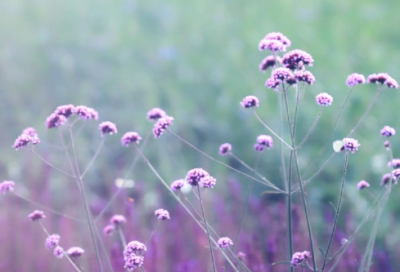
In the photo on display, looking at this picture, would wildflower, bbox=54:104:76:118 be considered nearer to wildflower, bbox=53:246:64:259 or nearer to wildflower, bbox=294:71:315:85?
wildflower, bbox=53:246:64:259

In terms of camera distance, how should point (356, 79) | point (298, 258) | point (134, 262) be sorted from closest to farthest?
point (134, 262)
point (298, 258)
point (356, 79)

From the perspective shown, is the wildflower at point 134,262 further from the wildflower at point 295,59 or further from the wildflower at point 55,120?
the wildflower at point 295,59

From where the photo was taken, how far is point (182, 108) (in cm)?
479

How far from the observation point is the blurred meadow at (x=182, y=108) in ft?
9.86

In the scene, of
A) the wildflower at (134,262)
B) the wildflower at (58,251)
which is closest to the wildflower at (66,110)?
the wildflower at (58,251)

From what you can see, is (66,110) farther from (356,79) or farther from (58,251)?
(356,79)

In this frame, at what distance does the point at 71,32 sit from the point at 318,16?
11.0ft

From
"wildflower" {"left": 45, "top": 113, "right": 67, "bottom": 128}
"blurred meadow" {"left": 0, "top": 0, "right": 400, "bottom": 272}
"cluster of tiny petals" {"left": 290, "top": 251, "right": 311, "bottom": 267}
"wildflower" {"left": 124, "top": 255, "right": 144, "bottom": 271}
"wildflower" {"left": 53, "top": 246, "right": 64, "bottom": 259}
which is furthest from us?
"blurred meadow" {"left": 0, "top": 0, "right": 400, "bottom": 272}

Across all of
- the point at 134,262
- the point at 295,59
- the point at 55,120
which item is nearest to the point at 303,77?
the point at 295,59

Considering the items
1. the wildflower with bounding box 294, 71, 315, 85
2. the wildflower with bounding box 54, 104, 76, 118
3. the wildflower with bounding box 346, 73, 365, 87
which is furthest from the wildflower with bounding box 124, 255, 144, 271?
the wildflower with bounding box 346, 73, 365, 87

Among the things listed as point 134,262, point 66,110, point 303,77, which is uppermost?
point 66,110

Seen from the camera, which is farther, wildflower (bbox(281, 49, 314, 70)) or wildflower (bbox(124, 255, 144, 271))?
wildflower (bbox(281, 49, 314, 70))

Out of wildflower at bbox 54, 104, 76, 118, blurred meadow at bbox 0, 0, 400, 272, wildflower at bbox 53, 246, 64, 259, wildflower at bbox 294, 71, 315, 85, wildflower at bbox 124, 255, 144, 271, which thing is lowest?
wildflower at bbox 124, 255, 144, 271

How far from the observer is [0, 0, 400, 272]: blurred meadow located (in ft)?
9.86
